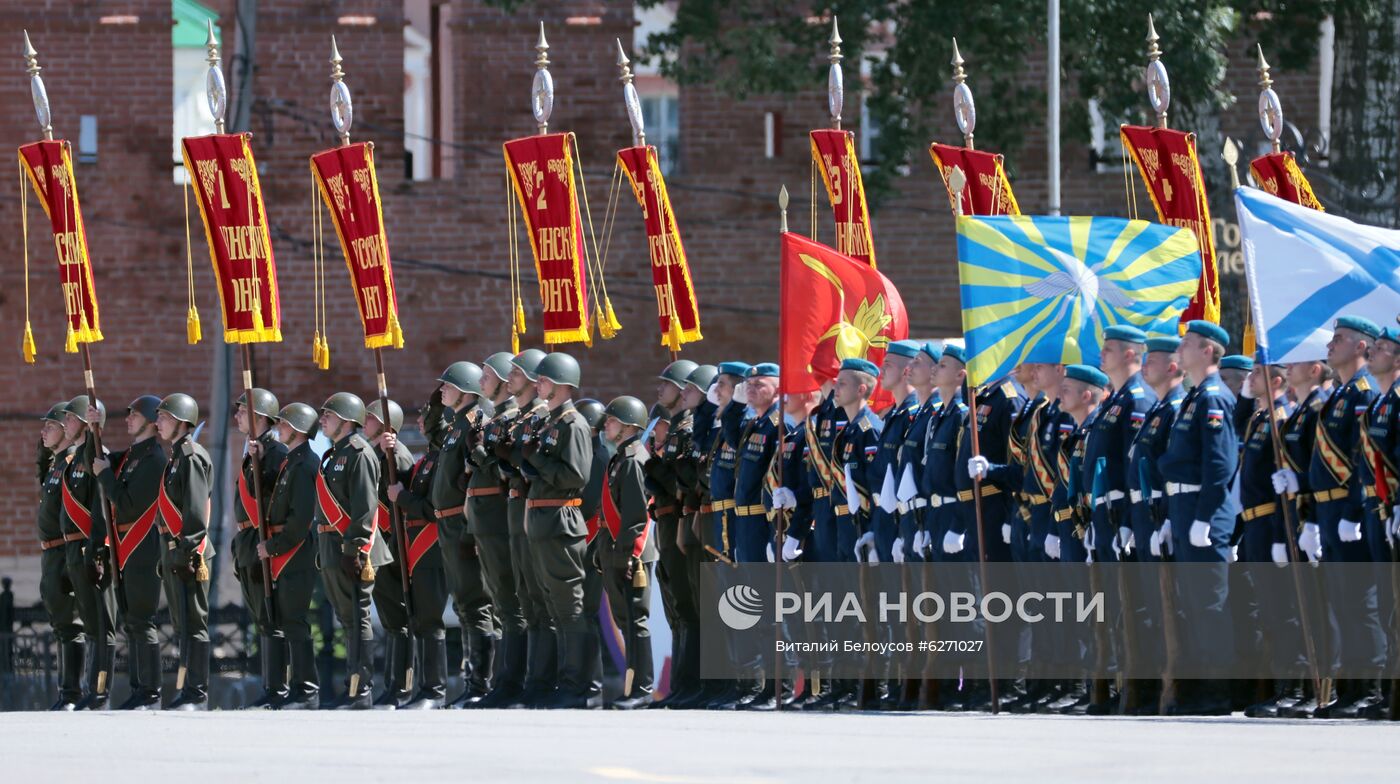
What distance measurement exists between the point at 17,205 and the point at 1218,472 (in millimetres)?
13994

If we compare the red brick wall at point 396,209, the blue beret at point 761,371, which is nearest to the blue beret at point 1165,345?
the blue beret at point 761,371

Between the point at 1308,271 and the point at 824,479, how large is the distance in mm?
2448

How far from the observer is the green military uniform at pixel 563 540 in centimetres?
1264

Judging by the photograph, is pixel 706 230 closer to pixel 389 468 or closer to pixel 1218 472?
pixel 389 468

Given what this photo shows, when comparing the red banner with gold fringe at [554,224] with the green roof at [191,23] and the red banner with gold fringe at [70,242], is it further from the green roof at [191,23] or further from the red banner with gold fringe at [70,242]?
the green roof at [191,23]

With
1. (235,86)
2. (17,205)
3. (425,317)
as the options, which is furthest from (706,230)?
(17,205)

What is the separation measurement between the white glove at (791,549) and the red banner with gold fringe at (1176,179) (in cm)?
299

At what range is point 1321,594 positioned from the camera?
1012cm

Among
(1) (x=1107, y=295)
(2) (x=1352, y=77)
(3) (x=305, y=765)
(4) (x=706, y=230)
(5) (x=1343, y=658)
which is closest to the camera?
(3) (x=305, y=765)

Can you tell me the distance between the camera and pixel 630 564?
42.1ft

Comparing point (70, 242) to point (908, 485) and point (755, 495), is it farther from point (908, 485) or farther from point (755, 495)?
point (908, 485)

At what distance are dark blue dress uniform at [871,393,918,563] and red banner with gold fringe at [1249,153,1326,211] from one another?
3237 millimetres

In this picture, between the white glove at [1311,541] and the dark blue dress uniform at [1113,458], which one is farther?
the dark blue dress uniform at [1113,458]

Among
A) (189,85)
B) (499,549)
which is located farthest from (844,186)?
(189,85)
